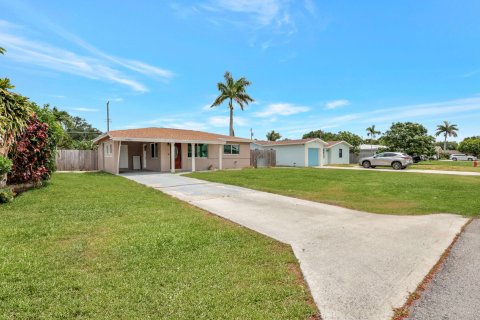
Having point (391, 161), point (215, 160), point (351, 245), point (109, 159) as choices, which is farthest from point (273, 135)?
point (351, 245)

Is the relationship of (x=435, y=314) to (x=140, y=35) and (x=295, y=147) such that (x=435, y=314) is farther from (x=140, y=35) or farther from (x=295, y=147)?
(x=295, y=147)

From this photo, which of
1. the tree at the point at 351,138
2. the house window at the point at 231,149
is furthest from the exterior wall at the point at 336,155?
the house window at the point at 231,149

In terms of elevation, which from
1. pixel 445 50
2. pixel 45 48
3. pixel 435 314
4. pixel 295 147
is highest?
pixel 445 50

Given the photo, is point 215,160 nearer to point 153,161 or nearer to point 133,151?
point 153,161

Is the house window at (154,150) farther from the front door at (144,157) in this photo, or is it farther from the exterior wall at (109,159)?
the exterior wall at (109,159)

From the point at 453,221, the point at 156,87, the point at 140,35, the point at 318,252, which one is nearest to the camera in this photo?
the point at 318,252

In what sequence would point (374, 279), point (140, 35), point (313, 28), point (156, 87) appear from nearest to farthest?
point (374, 279) < point (140, 35) < point (313, 28) < point (156, 87)

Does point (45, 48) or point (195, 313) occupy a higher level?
point (45, 48)

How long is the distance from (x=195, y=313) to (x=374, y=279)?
7.55ft

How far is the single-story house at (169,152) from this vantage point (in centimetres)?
1934

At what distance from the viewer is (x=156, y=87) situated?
73.3 ft

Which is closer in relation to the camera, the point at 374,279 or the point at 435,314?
the point at 435,314

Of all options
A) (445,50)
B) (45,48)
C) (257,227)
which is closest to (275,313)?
(257,227)

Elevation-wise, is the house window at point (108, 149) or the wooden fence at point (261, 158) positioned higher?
the house window at point (108, 149)
